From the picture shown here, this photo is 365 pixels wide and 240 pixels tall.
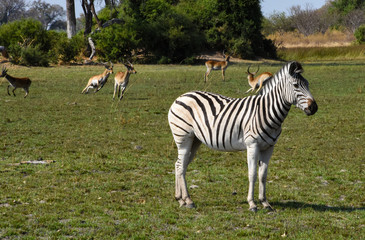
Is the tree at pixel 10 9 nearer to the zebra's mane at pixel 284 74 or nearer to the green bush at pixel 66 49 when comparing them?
the green bush at pixel 66 49

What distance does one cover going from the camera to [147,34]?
3634 centimetres

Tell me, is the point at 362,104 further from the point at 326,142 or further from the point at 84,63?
the point at 84,63

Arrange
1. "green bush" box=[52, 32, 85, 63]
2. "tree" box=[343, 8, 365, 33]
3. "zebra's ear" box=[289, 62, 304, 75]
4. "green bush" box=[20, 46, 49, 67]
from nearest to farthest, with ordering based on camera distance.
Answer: "zebra's ear" box=[289, 62, 304, 75], "green bush" box=[20, 46, 49, 67], "green bush" box=[52, 32, 85, 63], "tree" box=[343, 8, 365, 33]

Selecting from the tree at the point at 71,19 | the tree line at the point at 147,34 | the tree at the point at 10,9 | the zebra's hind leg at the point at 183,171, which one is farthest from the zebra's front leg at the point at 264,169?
the tree at the point at 10,9

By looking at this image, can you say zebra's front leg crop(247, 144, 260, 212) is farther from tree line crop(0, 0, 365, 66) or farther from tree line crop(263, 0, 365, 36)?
tree line crop(263, 0, 365, 36)

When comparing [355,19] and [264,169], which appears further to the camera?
Answer: [355,19]

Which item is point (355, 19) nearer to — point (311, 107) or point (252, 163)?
point (311, 107)

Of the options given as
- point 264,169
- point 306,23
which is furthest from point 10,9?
point 264,169

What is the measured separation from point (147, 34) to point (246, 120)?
31.2m

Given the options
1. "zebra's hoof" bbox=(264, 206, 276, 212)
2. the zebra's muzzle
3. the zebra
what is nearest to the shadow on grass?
"zebra's hoof" bbox=(264, 206, 276, 212)

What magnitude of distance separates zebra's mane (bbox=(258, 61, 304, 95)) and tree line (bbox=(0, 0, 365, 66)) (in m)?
25.6

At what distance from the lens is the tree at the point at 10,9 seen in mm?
94812

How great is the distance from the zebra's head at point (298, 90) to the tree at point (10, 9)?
94.4 m

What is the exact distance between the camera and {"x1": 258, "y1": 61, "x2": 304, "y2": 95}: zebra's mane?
18.7 ft
